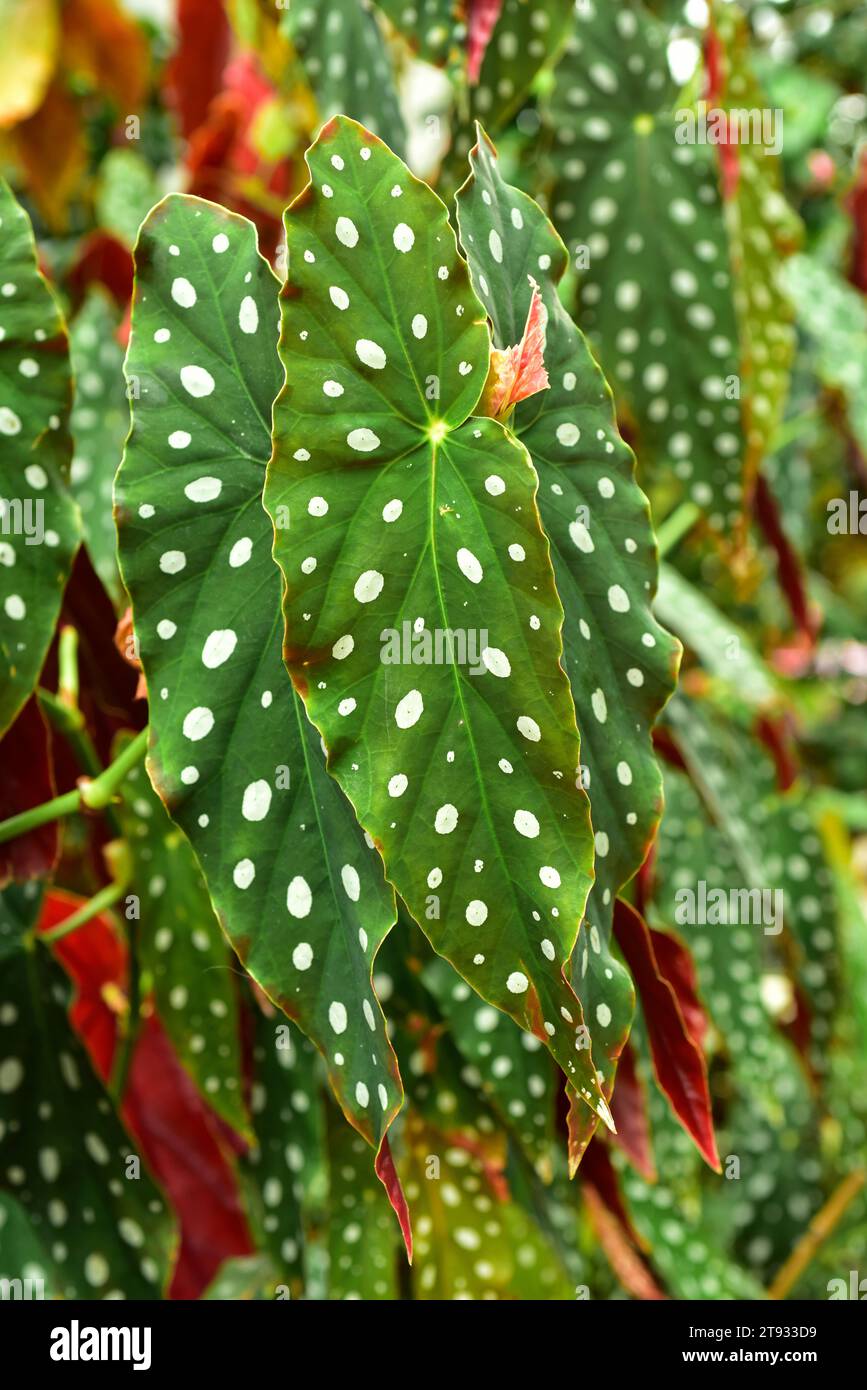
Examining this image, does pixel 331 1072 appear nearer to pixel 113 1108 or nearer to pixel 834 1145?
pixel 113 1108

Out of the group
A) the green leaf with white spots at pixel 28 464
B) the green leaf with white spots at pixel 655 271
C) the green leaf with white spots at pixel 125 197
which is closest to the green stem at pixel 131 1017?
the green leaf with white spots at pixel 28 464

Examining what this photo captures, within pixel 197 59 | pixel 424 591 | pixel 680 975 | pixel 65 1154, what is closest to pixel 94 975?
pixel 65 1154

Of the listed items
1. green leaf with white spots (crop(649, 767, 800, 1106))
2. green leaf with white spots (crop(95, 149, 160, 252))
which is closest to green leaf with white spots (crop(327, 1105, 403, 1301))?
green leaf with white spots (crop(649, 767, 800, 1106))

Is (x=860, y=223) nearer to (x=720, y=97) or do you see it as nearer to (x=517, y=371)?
(x=720, y=97)

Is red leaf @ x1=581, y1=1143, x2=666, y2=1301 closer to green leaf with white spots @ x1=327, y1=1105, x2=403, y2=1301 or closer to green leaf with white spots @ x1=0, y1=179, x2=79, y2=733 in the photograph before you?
green leaf with white spots @ x1=327, y1=1105, x2=403, y2=1301

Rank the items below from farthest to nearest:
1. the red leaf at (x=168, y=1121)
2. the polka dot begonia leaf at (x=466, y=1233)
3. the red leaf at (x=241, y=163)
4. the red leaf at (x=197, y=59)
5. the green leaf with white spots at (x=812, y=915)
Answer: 1. the red leaf at (x=197, y=59)
2. the green leaf with white spots at (x=812, y=915)
3. the red leaf at (x=241, y=163)
4. the red leaf at (x=168, y=1121)
5. the polka dot begonia leaf at (x=466, y=1233)

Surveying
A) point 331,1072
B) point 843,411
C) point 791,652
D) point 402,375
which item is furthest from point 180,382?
point 791,652

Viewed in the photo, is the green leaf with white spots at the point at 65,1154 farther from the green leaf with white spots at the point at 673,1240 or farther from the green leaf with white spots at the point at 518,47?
the green leaf with white spots at the point at 518,47
